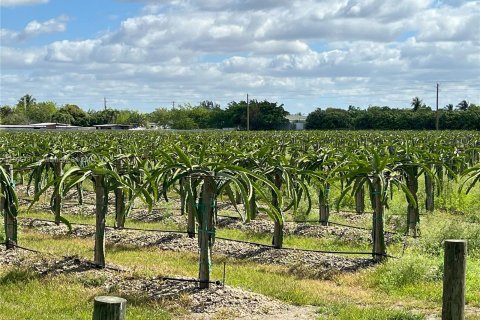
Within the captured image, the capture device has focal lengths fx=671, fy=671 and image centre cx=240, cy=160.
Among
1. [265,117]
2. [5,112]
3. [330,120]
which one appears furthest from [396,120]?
[5,112]

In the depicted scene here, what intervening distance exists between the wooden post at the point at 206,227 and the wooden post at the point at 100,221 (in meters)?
1.62

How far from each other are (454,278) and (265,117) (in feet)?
268

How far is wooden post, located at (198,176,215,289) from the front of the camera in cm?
809

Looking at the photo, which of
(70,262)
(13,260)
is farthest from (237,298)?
(13,260)

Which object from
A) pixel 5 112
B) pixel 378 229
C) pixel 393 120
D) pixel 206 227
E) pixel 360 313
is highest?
pixel 5 112

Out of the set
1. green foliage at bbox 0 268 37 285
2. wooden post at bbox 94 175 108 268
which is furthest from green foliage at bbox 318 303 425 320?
green foliage at bbox 0 268 37 285

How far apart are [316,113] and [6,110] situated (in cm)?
6346

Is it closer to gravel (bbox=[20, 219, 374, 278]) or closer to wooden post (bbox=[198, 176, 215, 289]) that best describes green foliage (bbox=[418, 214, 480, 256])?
gravel (bbox=[20, 219, 374, 278])

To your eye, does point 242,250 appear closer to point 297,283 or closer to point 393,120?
point 297,283

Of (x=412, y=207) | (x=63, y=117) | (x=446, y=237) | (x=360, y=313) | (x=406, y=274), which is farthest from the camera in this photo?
(x=63, y=117)

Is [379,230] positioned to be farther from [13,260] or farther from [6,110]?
[6,110]

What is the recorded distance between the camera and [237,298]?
7762mm

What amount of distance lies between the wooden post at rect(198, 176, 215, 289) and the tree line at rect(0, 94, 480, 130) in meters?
68.3

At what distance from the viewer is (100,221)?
9.19 metres
